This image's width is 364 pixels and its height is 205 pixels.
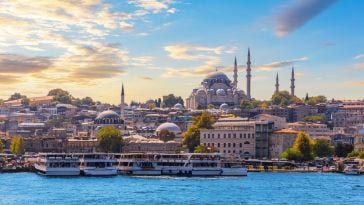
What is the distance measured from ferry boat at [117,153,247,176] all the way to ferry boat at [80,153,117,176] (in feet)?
5.12

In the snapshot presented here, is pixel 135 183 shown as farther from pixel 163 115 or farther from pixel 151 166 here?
pixel 163 115

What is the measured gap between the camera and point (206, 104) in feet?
436

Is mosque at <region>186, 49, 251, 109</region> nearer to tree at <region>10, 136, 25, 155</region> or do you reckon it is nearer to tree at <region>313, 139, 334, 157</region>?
tree at <region>10, 136, 25, 155</region>

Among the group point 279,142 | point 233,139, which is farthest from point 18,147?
point 279,142

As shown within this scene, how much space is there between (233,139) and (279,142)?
428 cm

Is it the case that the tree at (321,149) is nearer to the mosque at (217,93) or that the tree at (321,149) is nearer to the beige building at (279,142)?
the beige building at (279,142)

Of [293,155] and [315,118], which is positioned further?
[315,118]

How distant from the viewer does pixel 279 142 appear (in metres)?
76.7

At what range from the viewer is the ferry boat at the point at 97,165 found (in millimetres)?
54344

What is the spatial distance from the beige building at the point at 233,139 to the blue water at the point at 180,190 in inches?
850

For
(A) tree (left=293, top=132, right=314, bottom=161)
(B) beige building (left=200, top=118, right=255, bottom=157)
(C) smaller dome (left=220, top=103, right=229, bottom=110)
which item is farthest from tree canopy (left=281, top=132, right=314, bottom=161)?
(C) smaller dome (left=220, top=103, right=229, bottom=110)

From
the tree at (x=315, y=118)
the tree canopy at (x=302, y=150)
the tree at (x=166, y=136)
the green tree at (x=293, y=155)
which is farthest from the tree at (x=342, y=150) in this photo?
the tree at (x=315, y=118)

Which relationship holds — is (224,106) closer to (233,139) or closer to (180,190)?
(233,139)

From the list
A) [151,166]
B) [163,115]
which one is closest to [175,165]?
[151,166]
